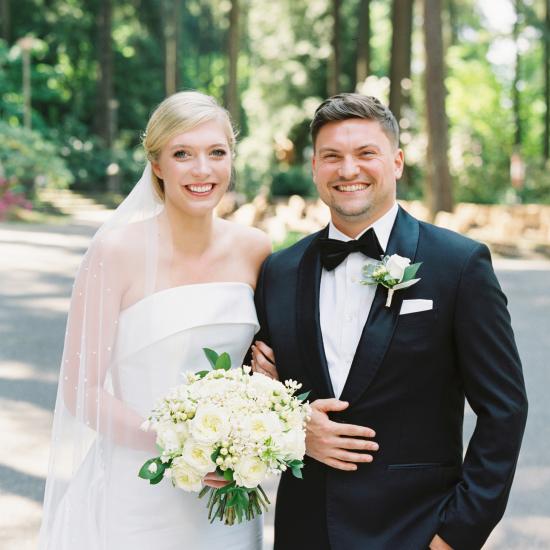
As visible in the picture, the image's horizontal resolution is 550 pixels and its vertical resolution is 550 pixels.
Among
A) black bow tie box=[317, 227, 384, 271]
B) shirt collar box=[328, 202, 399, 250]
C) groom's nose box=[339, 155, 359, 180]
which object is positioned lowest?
black bow tie box=[317, 227, 384, 271]

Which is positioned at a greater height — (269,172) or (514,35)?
(514,35)

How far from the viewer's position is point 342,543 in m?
2.61

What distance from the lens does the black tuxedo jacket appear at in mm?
2498

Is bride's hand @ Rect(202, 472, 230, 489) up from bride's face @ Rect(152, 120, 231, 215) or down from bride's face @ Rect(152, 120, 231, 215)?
down

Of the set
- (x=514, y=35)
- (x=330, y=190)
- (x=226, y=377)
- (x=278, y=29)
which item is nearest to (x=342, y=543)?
(x=226, y=377)

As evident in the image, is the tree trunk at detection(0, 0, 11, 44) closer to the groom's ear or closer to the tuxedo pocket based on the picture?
the groom's ear

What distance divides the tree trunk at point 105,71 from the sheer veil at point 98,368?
3211cm

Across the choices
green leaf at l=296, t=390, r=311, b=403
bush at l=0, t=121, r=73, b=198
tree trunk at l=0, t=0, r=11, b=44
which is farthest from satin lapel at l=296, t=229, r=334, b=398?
tree trunk at l=0, t=0, r=11, b=44

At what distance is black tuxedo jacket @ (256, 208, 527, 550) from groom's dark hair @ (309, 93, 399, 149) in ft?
1.35

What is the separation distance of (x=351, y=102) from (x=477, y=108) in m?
45.6

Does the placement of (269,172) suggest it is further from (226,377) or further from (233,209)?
(226,377)

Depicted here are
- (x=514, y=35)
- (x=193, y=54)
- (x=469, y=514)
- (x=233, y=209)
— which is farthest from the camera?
(x=193, y=54)

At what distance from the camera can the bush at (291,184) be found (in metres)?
30.9

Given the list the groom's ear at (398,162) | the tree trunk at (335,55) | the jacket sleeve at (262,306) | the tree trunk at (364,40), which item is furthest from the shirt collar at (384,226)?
the tree trunk at (335,55)
